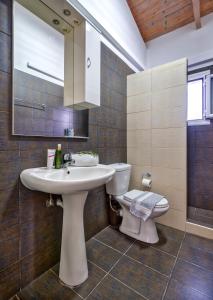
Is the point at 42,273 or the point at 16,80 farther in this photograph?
the point at 42,273

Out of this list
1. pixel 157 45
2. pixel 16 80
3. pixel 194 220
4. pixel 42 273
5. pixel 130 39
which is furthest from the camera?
pixel 157 45

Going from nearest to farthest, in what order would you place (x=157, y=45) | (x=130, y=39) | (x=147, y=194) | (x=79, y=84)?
(x=79, y=84) < (x=147, y=194) < (x=130, y=39) < (x=157, y=45)

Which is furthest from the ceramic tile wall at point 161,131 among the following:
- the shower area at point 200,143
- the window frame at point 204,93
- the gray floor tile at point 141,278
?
the gray floor tile at point 141,278

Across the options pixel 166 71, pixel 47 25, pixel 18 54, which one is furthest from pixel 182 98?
pixel 18 54

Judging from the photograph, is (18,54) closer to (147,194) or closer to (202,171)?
(147,194)

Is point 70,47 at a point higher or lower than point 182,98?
higher

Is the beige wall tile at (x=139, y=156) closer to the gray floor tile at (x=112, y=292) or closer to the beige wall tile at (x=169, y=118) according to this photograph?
the beige wall tile at (x=169, y=118)

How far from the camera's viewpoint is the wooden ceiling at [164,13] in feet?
6.60

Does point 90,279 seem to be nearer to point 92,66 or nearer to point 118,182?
point 118,182

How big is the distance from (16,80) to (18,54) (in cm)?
18

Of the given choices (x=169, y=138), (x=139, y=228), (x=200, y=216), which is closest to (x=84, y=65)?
(x=169, y=138)

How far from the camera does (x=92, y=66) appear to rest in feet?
4.63

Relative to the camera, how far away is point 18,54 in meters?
1.05

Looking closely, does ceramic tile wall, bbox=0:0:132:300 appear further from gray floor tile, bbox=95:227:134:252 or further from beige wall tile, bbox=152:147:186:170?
beige wall tile, bbox=152:147:186:170
